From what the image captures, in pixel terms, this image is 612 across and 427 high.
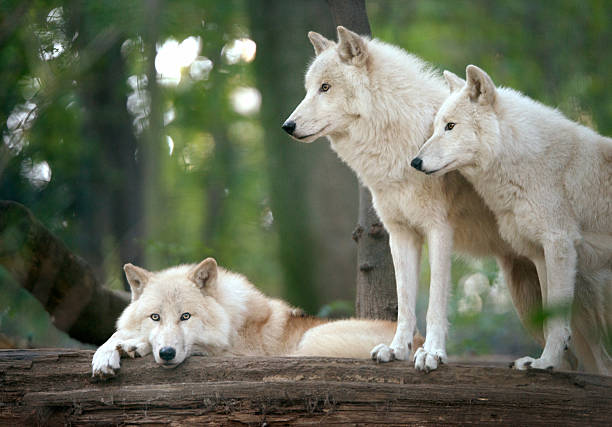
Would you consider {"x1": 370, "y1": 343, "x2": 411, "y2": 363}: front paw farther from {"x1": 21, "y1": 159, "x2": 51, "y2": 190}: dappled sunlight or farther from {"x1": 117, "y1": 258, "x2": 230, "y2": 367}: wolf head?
{"x1": 21, "y1": 159, "x2": 51, "y2": 190}: dappled sunlight

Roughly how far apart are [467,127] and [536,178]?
2.11 feet

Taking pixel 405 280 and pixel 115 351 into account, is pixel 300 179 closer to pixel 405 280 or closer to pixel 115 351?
pixel 405 280

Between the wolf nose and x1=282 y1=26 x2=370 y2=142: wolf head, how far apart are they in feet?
2.45

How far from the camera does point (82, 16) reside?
7.43 meters

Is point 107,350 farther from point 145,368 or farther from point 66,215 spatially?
point 66,215

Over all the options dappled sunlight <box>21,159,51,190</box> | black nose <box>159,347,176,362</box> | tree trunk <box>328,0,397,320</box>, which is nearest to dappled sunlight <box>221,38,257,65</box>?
dappled sunlight <box>21,159,51,190</box>

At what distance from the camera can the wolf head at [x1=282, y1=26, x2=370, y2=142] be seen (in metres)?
4.76

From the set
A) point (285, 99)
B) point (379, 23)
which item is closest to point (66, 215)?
point (285, 99)

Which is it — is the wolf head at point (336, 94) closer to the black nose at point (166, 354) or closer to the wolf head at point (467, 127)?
the wolf head at point (467, 127)

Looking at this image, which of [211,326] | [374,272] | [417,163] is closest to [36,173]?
[211,326]

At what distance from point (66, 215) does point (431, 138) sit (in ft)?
17.1

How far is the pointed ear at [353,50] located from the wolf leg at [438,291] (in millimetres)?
1553

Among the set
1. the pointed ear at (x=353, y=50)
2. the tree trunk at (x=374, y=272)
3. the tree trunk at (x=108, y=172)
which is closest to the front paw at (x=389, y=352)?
the tree trunk at (x=374, y=272)

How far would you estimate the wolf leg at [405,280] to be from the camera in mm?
4336
